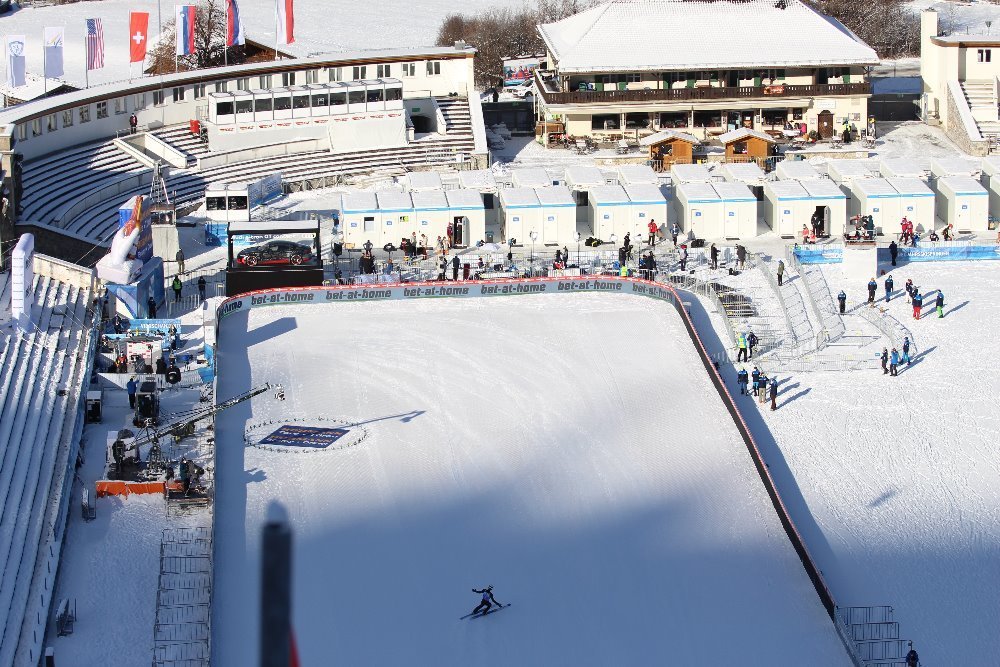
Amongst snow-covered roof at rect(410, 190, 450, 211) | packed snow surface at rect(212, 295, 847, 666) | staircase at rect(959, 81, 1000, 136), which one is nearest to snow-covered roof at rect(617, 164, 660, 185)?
snow-covered roof at rect(410, 190, 450, 211)

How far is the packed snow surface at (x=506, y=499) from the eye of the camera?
27.6m

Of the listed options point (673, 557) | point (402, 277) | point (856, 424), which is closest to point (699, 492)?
point (673, 557)

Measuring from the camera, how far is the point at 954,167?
53562 mm

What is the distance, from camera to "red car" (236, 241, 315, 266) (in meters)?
43.7

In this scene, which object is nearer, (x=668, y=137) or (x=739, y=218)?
(x=739, y=218)

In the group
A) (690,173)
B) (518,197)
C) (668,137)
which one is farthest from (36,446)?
(668,137)

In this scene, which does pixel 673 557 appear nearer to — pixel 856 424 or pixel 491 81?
pixel 856 424

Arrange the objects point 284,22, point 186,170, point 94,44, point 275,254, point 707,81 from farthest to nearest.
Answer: point 284,22 < point 707,81 < point 94,44 < point 186,170 < point 275,254

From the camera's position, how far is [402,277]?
46.5 metres

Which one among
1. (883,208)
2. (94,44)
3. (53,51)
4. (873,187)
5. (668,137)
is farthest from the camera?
(668,137)

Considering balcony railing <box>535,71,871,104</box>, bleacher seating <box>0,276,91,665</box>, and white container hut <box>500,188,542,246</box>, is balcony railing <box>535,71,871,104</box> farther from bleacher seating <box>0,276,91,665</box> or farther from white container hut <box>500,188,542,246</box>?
bleacher seating <box>0,276,91,665</box>

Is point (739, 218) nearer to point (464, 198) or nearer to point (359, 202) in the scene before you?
point (464, 198)

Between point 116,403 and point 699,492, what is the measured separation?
41.9 feet

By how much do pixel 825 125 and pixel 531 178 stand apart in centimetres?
1463
